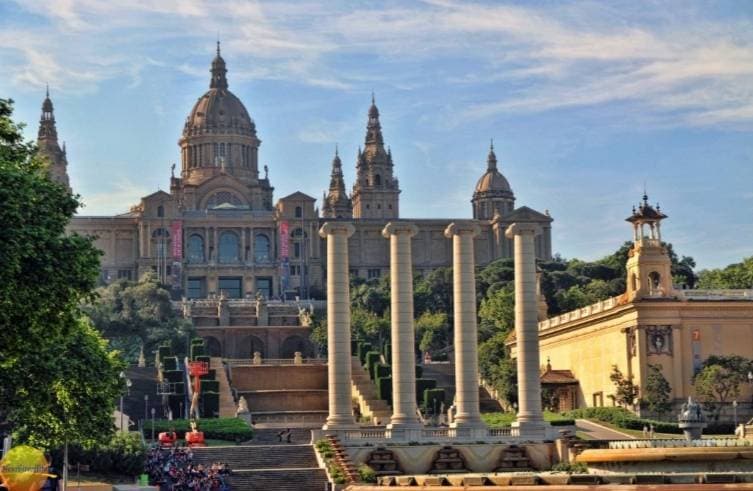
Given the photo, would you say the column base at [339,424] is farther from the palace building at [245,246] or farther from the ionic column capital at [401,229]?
the palace building at [245,246]

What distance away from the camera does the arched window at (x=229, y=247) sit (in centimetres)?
18600

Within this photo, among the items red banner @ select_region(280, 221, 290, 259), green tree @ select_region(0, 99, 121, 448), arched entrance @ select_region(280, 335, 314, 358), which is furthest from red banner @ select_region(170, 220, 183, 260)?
green tree @ select_region(0, 99, 121, 448)

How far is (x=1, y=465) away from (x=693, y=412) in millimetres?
27892

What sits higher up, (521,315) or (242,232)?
(242,232)

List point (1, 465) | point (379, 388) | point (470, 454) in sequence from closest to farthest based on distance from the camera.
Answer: point (1, 465) → point (470, 454) → point (379, 388)

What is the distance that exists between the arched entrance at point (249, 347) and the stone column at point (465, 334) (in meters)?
75.3

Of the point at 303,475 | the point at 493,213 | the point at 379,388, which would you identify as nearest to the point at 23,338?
the point at 303,475

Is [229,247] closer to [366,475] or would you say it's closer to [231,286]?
[231,286]

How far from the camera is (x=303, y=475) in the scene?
62.3 m

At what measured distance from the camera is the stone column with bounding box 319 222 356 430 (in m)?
67.6

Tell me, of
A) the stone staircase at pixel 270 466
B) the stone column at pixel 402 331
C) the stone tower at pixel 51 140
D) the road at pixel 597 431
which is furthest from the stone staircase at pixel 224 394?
the stone tower at pixel 51 140

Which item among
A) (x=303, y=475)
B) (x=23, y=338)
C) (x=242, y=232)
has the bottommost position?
(x=303, y=475)

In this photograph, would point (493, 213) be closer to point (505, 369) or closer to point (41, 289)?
point (505, 369)

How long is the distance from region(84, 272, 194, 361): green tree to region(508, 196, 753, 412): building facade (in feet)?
142
